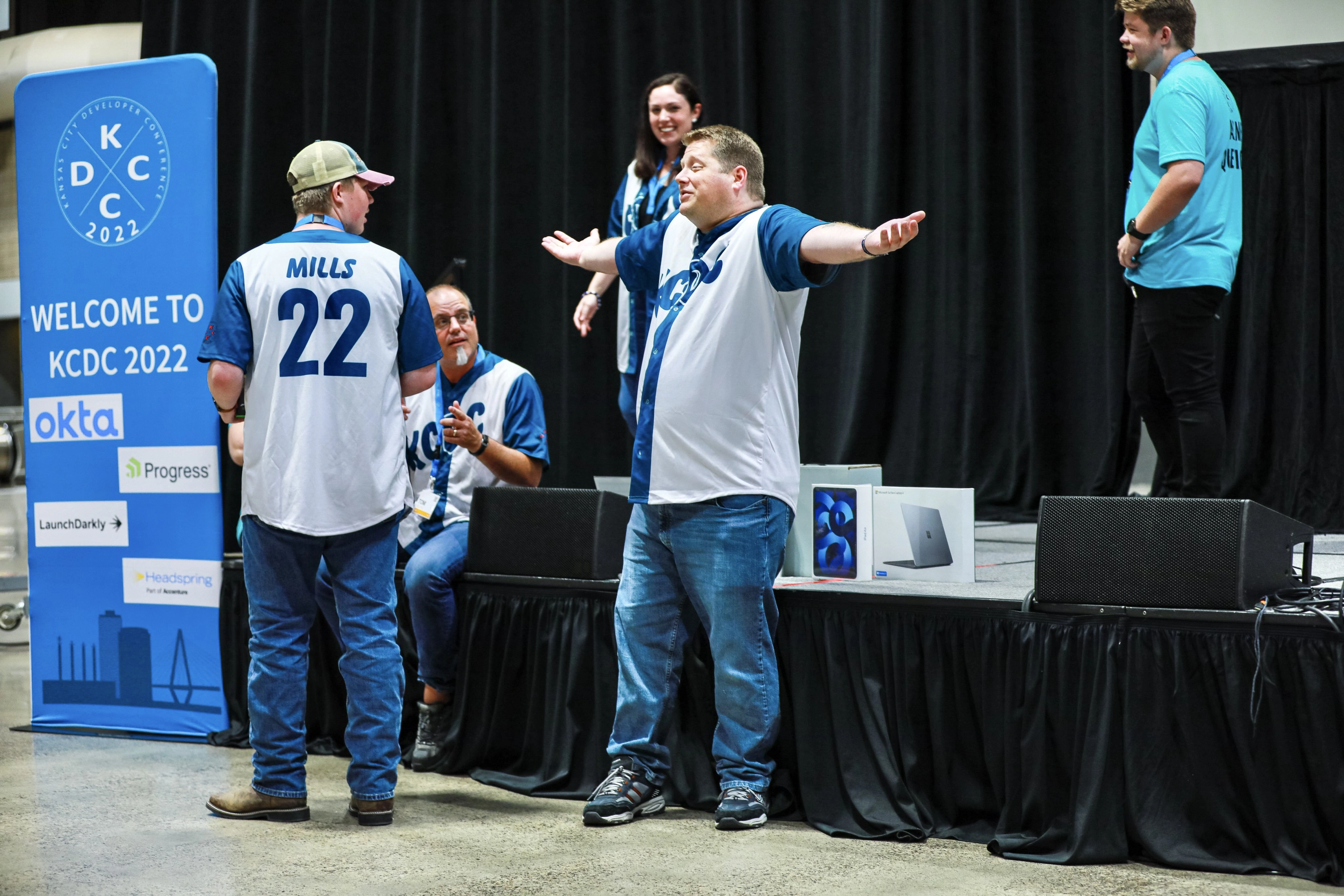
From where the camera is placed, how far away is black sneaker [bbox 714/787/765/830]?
2.69m

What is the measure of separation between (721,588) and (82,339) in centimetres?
213

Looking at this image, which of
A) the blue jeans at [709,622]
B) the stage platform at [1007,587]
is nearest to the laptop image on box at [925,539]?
the stage platform at [1007,587]

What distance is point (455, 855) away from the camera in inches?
98.7

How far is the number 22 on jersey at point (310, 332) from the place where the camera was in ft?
8.70

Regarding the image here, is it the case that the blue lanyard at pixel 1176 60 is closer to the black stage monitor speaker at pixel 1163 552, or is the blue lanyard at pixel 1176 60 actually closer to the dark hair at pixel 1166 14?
the dark hair at pixel 1166 14

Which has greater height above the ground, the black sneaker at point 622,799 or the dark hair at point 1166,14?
the dark hair at point 1166,14

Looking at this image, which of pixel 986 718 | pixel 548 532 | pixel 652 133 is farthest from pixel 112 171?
pixel 986 718

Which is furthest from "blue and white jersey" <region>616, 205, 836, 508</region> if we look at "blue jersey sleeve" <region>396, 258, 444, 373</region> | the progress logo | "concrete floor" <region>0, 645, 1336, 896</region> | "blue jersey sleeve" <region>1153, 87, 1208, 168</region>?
the progress logo

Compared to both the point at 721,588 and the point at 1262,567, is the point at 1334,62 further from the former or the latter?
the point at 721,588

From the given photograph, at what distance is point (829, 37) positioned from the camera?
16.3 ft

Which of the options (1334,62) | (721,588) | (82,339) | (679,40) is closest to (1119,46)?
(1334,62)

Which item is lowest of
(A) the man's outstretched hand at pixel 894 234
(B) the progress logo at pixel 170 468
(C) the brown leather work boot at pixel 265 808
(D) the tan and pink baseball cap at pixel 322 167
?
(C) the brown leather work boot at pixel 265 808

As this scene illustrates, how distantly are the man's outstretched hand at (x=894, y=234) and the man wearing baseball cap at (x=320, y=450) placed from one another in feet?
3.28

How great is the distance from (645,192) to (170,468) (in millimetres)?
1524
